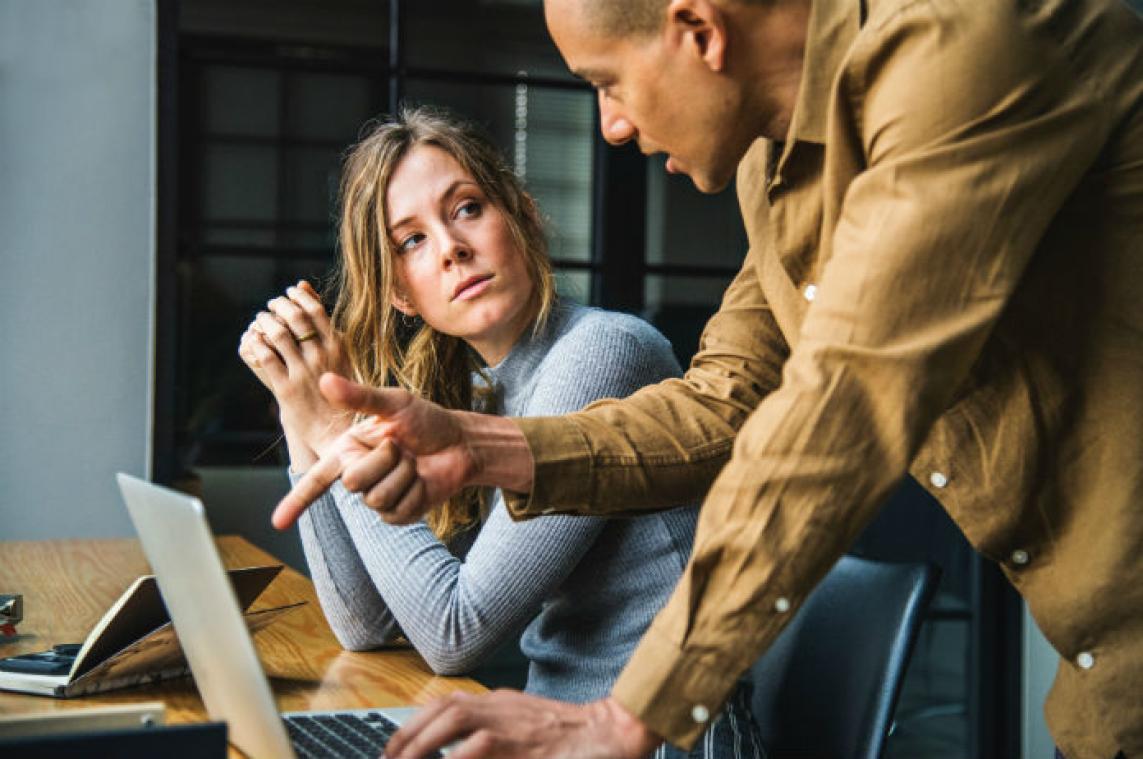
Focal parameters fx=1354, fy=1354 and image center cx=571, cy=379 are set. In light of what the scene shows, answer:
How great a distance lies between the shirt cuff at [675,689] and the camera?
909 millimetres

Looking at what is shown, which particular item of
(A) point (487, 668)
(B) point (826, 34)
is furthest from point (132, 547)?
(B) point (826, 34)

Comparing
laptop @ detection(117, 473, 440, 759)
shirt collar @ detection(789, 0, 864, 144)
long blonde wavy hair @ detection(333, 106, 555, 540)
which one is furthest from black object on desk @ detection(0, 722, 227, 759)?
long blonde wavy hair @ detection(333, 106, 555, 540)

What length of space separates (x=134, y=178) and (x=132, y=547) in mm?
1056

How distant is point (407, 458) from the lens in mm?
1161

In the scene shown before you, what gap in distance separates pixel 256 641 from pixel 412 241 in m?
0.60

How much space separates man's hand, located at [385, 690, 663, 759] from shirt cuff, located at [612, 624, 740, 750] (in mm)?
12

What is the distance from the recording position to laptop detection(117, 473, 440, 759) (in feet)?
3.08

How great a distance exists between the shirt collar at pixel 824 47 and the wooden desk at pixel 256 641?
73 centimetres

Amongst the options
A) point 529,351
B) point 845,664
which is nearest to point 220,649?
point 845,664

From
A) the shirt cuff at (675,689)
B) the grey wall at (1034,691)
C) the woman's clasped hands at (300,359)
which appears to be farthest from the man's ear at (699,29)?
the grey wall at (1034,691)

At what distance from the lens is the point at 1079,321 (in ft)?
3.53

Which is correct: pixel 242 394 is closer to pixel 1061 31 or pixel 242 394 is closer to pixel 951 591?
pixel 951 591

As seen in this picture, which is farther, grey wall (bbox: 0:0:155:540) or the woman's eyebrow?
grey wall (bbox: 0:0:155:540)

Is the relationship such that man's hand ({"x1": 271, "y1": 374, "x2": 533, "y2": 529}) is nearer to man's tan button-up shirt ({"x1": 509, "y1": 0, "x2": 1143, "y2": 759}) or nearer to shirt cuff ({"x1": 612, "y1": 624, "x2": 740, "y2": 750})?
man's tan button-up shirt ({"x1": 509, "y1": 0, "x2": 1143, "y2": 759})
